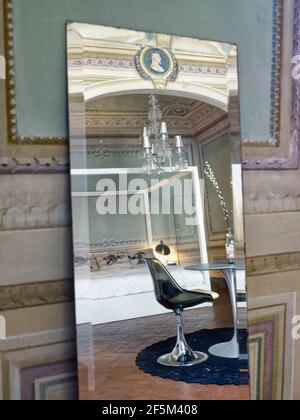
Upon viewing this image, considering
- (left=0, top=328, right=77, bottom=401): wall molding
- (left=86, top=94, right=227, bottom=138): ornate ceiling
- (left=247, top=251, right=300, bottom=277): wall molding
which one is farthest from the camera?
(left=247, top=251, right=300, bottom=277): wall molding

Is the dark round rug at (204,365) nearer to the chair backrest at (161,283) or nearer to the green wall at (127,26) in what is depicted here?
the chair backrest at (161,283)

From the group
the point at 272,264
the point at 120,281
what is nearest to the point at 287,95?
the point at 272,264

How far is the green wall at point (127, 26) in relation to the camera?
1.57 metres

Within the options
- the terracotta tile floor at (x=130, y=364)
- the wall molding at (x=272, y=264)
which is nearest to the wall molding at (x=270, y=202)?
the wall molding at (x=272, y=264)

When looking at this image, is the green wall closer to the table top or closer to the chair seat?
the table top

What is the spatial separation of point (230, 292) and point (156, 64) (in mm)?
1107

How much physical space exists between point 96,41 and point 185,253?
1015 millimetres

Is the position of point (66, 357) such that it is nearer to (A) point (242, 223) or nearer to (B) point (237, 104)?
(A) point (242, 223)

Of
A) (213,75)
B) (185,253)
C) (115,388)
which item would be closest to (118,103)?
(213,75)

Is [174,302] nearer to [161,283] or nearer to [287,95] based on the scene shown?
[161,283]

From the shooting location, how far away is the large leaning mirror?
1.60 m

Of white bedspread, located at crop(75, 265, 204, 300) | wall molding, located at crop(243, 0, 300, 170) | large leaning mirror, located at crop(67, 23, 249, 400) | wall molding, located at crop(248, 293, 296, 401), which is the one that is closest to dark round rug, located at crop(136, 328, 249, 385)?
large leaning mirror, located at crop(67, 23, 249, 400)

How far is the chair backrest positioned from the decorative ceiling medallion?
84cm

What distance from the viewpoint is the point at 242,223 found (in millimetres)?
1786
